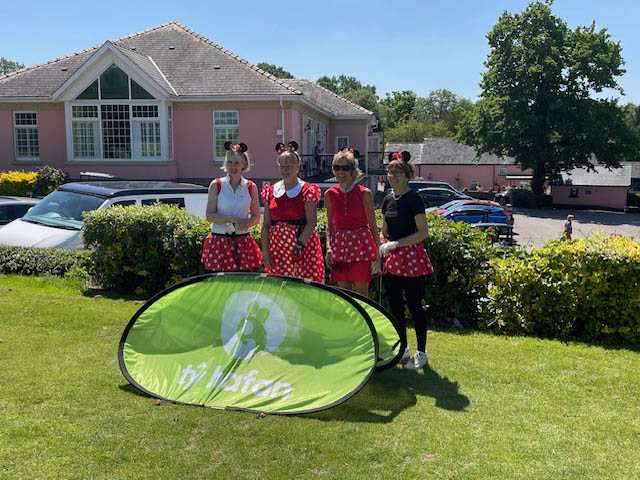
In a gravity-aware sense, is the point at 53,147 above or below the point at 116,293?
above

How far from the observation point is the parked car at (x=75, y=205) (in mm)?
10195

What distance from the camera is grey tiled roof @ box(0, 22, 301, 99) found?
24.2m

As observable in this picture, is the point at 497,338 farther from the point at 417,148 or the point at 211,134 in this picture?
the point at 417,148

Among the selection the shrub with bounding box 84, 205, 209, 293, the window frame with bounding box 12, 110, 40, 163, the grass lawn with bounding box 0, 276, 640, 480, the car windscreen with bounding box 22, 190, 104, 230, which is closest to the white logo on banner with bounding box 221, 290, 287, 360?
the grass lawn with bounding box 0, 276, 640, 480

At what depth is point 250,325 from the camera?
5105 mm

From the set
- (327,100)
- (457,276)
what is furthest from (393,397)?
(327,100)

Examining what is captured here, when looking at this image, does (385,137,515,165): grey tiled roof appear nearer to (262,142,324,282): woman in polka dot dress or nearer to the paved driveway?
the paved driveway

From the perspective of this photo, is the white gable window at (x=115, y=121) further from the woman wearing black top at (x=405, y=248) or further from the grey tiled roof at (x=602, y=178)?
the grey tiled roof at (x=602, y=178)

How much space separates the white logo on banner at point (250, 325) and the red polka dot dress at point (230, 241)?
93 cm

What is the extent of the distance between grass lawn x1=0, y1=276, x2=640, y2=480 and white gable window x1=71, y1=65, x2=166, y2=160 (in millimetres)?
19065

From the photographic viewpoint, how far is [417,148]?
70125 mm

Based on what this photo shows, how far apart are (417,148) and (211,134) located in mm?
48480

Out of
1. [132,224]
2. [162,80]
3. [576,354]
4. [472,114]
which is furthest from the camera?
[472,114]

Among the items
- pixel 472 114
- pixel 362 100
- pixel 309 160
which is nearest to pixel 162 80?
pixel 309 160
